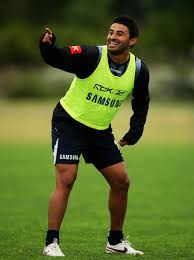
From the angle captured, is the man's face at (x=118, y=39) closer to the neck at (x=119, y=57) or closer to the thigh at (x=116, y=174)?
the neck at (x=119, y=57)

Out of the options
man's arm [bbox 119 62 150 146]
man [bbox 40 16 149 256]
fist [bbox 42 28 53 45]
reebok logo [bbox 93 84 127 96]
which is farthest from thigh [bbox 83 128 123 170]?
fist [bbox 42 28 53 45]

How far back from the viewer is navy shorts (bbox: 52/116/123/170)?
10273 mm

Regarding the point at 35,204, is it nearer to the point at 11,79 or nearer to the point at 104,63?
the point at 104,63

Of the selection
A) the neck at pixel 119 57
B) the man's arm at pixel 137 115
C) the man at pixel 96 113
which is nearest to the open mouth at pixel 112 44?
the man at pixel 96 113

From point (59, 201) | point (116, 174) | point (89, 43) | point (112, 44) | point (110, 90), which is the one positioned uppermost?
point (89, 43)

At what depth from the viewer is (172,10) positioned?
89.9 metres

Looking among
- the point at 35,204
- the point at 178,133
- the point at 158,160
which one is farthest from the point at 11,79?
the point at 35,204

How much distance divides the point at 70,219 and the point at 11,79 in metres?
53.3

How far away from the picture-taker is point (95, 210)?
15.4 meters

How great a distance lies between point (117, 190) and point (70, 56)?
1569 mm

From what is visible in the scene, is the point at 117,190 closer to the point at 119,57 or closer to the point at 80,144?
the point at 80,144

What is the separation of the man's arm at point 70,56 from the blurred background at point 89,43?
2791 cm

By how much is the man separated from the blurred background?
27.5m

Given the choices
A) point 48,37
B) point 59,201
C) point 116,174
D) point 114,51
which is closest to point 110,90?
point 114,51
